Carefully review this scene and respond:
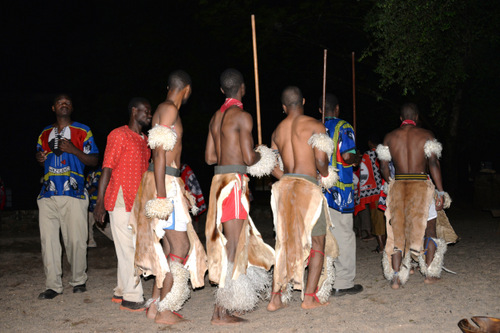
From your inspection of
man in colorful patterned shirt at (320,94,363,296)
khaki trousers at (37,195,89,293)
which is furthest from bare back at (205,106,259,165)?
khaki trousers at (37,195,89,293)

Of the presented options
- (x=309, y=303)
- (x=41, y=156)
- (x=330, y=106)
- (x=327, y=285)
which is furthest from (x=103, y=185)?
(x=330, y=106)

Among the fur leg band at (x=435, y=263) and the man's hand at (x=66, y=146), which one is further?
the fur leg band at (x=435, y=263)

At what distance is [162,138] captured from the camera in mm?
4879

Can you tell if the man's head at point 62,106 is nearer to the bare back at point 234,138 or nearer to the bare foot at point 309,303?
the bare back at point 234,138

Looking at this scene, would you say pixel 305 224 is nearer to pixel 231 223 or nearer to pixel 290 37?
pixel 231 223

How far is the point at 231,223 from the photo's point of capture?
5.13m

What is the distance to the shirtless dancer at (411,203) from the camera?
6.43m

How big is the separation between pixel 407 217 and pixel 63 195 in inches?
158

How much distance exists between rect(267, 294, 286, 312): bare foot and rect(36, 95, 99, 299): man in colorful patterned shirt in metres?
2.37

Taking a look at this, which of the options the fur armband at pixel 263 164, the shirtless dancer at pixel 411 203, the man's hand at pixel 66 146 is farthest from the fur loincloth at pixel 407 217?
the man's hand at pixel 66 146

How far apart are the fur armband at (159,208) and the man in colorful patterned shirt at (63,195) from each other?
6.01 feet

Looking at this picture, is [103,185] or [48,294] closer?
[103,185]

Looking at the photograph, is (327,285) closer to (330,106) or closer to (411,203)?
(411,203)

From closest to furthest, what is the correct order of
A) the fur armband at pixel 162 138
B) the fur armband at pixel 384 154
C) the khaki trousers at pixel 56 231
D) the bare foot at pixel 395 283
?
the fur armband at pixel 162 138 < the khaki trousers at pixel 56 231 < the bare foot at pixel 395 283 < the fur armband at pixel 384 154
